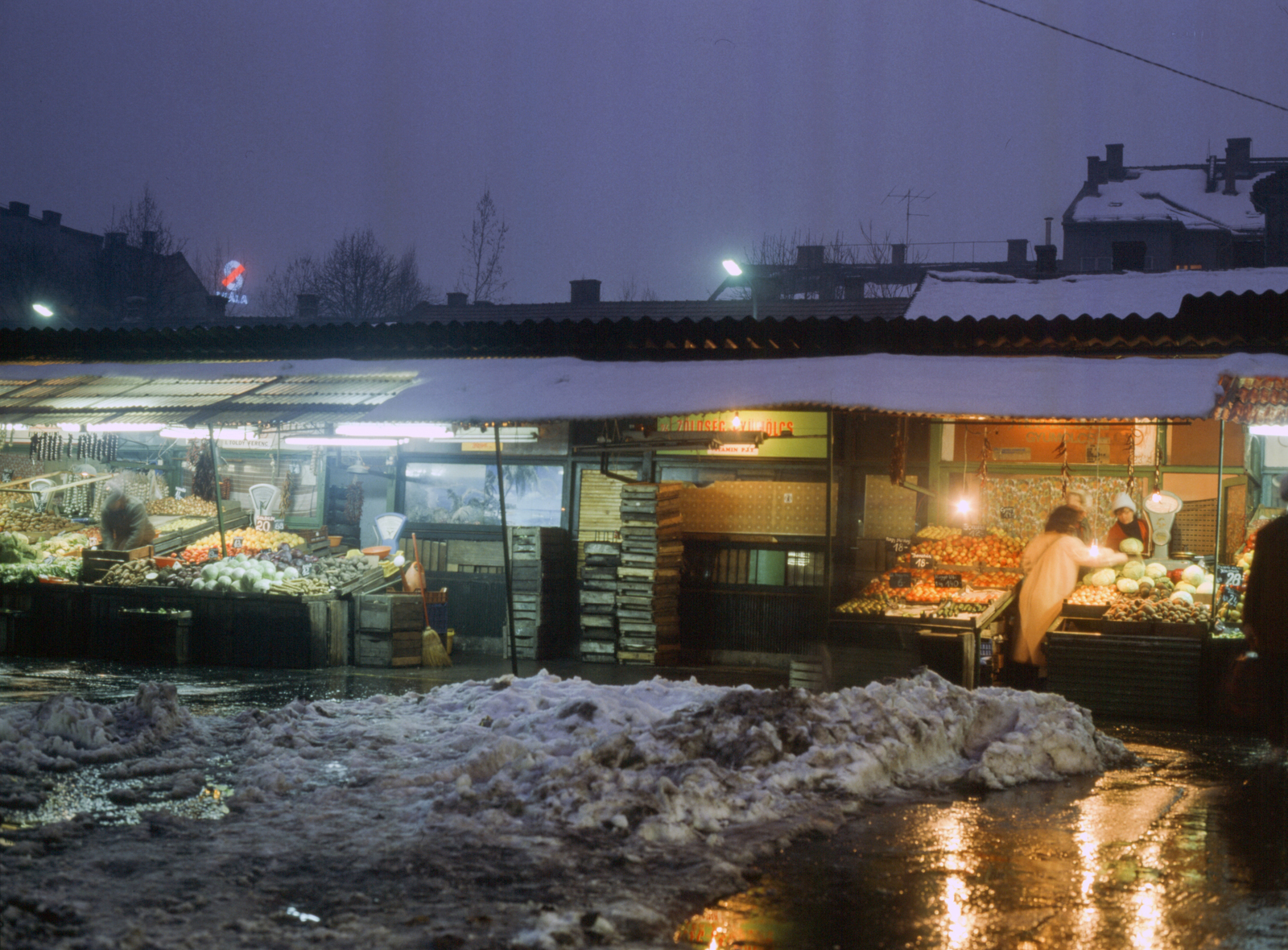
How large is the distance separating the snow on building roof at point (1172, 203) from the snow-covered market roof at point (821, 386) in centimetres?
4165

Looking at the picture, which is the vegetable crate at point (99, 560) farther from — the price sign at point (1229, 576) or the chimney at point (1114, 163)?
the chimney at point (1114, 163)

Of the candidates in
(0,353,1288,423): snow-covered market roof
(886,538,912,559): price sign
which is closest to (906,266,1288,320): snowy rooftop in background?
(886,538,912,559): price sign

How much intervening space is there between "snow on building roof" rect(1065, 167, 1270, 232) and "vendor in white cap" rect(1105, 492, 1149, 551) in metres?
39.8

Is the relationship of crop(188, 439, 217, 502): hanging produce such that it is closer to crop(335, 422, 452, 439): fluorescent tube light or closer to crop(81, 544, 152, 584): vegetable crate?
crop(81, 544, 152, 584): vegetable crate

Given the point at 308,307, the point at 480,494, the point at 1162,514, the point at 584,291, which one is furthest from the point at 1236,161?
the point at 480,494

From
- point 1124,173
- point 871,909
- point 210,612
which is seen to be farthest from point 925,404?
point 1124,173

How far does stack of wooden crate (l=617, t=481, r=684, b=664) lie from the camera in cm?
1386

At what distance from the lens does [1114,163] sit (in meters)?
51.3

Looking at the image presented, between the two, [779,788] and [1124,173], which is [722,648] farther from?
[1124,173]

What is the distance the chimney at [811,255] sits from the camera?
4719 centimetres

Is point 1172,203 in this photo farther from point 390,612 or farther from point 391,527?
point 390,612

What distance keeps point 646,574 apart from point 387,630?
3360mm

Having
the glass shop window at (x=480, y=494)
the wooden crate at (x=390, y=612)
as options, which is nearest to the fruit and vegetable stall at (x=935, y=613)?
the glass shop window at (x=480, y=494)

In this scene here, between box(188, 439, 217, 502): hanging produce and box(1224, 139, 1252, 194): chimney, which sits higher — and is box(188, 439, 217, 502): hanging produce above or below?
below
